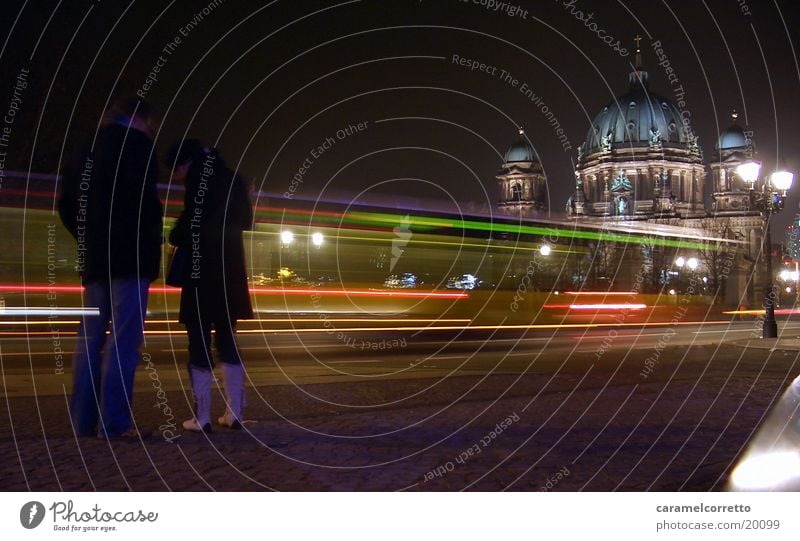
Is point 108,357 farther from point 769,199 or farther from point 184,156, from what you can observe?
point 769,199

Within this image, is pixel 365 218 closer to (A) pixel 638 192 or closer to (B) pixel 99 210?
(B) pixel 99 210

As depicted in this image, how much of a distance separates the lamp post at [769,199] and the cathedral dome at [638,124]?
98.6 metres

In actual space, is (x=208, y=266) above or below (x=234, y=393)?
above

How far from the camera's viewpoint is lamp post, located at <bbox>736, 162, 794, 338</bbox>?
2258cm

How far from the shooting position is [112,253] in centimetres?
626

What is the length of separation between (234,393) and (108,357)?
1040 mm

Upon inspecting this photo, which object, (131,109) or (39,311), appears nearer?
(131,109)

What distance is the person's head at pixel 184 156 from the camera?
22.2 feet

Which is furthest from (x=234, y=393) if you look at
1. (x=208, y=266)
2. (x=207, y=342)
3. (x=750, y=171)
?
(x=750, y=171)

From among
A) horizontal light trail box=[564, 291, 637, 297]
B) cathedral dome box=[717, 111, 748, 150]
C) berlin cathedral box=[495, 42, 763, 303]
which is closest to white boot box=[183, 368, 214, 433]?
horizontal light trail box=[564, 291, 637, 297]

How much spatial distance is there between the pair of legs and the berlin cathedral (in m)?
94.2

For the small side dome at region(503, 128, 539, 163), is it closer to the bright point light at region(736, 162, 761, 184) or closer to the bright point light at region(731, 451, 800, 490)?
the bright point light at region(736, 162, 761, 184)

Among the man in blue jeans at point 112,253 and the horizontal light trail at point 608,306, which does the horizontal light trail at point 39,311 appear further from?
the horizontal light trail at point 608,306
